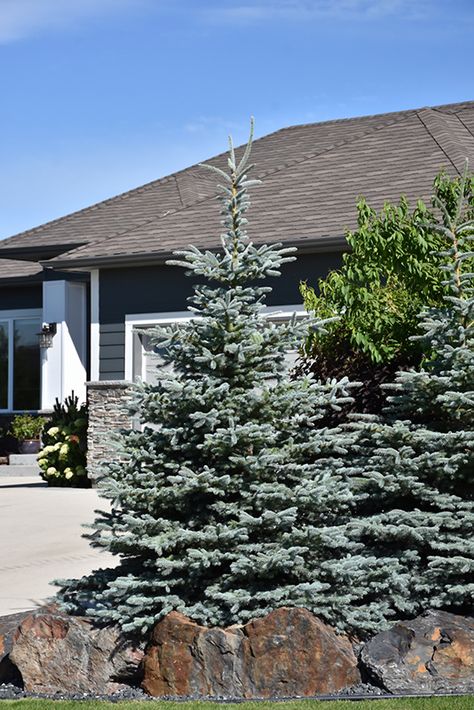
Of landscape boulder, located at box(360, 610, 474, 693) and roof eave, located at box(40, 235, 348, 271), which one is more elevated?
roof eave, located at box(40, 235, 348, 271)

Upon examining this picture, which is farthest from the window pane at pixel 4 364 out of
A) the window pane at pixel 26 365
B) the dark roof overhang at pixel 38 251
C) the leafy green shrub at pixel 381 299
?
the leafy green shrub at pixel 381 299

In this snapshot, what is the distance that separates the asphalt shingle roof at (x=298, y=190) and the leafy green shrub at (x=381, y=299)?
7287 millimetres

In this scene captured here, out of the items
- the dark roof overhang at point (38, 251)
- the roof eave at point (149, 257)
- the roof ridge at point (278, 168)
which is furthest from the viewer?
the dark roof overhang at point (38, 251)

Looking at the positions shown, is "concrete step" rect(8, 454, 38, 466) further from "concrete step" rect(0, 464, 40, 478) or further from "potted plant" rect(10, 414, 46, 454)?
"concrete step" rect(0, 464, 40, 478)

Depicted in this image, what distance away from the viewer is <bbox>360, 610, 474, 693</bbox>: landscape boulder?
5527mm

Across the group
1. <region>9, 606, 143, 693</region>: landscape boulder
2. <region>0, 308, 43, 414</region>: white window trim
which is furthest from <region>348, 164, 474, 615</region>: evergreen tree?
<region>0, 308, 43, 414</region>: white window trim

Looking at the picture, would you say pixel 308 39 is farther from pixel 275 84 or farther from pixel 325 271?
pixel 325 271

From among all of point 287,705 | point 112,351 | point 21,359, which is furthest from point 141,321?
point 287,705

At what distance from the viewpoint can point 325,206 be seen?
16.6 metres

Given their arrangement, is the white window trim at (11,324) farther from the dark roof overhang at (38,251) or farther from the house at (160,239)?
the dark roof overhang at (38,251)

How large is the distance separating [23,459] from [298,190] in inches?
282

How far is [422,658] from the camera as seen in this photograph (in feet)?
18.4

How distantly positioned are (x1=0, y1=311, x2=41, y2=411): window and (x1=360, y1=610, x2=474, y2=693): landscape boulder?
16304 millimetres

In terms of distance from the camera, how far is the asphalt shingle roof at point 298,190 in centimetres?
1641
